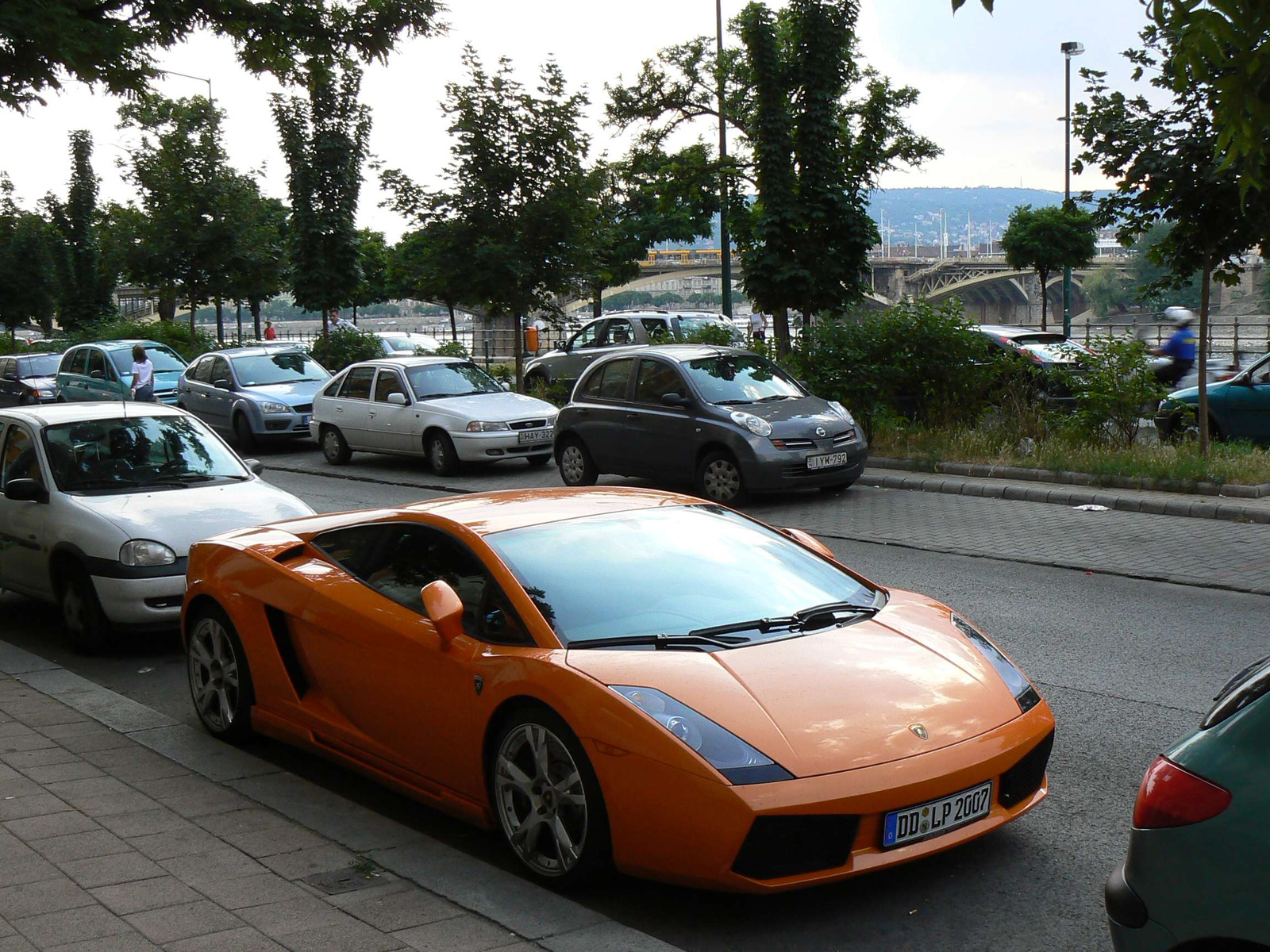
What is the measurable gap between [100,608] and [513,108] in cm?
1591

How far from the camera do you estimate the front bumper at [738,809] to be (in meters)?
3.85

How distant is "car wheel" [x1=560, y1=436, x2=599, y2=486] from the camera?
1549 cm

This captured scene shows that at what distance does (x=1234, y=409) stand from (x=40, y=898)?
15.2 m

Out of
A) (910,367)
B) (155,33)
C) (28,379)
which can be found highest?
(155,33)

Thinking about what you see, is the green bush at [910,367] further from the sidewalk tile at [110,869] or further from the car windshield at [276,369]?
the sidewalk tile at [110,869]

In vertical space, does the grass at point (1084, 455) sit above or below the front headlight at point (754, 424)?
below

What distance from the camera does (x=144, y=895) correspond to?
13.5ft

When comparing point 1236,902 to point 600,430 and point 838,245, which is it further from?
point 838,245

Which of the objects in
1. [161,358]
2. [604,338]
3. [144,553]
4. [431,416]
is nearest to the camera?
[144,553]

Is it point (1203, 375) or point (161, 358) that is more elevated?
point (161, 358)

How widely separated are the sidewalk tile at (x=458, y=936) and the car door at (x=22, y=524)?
18.7 feet

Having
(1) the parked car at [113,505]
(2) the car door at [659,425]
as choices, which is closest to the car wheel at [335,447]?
(2) the car door at [659,425]

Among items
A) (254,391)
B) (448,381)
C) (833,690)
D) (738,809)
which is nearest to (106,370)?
(254,391)

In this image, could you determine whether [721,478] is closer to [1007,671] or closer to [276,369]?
[1007,671]
